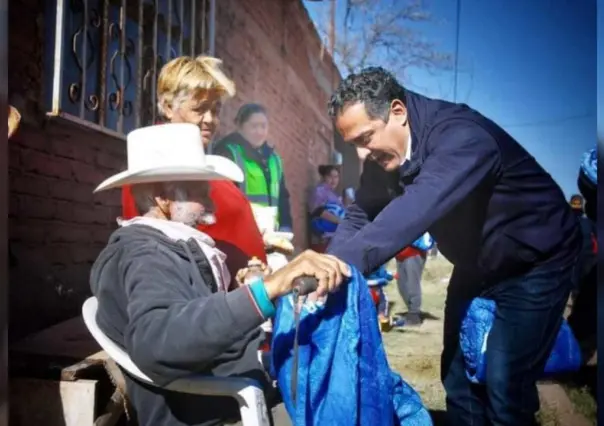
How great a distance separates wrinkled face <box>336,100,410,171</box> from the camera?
3.85 feet

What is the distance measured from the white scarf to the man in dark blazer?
0.27 meters

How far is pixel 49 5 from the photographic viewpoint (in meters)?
1.12

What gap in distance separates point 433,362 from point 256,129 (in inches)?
33.5

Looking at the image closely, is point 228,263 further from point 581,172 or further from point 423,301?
point 581,172

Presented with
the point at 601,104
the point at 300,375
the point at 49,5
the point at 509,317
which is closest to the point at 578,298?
the point at 509,317

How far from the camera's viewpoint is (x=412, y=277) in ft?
4.54

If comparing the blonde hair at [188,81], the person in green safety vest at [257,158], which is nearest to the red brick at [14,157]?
the blonde hair at [188,81]

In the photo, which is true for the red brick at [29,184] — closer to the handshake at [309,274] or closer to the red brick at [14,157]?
the red brick at [14,157]

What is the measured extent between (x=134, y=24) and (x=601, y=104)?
48.8 inches

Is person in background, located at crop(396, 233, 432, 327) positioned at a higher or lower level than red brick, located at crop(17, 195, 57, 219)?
lower

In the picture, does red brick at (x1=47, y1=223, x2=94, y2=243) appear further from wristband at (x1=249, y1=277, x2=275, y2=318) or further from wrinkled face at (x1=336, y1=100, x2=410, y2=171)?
wrinkled face at (x1=336, y1=100, x2=410, y2=171)

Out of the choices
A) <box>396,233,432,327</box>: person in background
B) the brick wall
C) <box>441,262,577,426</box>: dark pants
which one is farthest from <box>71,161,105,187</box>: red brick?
<box>441,262,577,426</box>: dark pants

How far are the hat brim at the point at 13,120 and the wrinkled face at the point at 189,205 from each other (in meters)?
0.35

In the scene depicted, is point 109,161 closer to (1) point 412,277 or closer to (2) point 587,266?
(1) point 412,277
